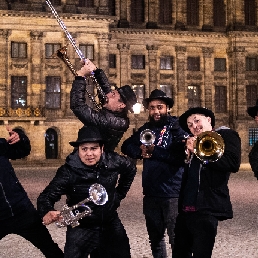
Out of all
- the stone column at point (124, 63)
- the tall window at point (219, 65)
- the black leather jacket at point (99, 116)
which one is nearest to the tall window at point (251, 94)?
the tall window at point (219, 65)

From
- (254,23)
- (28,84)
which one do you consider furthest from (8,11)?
(254,23)

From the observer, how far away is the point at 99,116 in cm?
504

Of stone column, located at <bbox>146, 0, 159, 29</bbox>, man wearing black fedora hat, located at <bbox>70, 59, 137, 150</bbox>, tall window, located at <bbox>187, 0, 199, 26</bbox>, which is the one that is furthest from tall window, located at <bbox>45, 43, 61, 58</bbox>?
man wearing black fedora hat, located at <bbox>70, 59, 137, 150</bbox>

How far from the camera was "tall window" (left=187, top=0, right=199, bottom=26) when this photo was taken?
135 ft

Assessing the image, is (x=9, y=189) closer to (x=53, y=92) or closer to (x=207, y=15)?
(x=53, y=92)

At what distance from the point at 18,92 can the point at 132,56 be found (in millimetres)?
9751

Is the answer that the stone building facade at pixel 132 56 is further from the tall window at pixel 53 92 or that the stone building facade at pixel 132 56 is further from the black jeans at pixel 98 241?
the black jeans at pixel 98 241

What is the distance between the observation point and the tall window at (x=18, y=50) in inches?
1400

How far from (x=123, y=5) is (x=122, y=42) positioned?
2.80m

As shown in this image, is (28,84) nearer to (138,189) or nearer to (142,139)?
(138,189)

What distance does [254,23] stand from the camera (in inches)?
1667

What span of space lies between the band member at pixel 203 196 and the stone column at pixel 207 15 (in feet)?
125

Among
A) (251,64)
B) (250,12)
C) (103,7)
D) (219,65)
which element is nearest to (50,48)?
(103,7)

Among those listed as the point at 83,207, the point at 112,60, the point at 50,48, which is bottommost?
the point at 83,207
